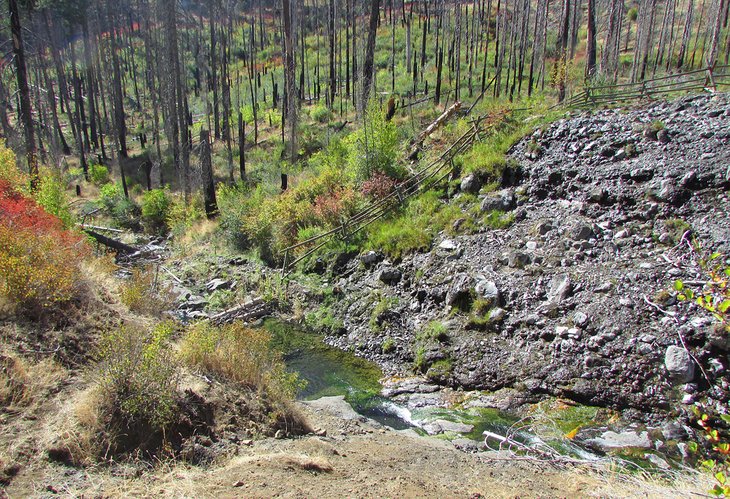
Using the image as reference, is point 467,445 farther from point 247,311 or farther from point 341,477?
point 247,311

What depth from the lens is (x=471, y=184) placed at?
46.6 ft

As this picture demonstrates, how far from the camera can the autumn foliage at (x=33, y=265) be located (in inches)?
275

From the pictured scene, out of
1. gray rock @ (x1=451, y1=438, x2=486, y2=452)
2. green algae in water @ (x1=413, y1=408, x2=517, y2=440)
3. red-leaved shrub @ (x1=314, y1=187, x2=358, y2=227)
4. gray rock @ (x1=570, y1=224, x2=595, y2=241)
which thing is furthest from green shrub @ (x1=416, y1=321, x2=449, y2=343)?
red-leaved shrub @ (x1=314, y1=187, x2=358, y2=227)

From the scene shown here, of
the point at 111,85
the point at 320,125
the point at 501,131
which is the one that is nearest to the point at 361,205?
the point at 501,131

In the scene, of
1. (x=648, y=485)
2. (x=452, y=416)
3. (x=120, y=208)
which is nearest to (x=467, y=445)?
(x=452, y=416)

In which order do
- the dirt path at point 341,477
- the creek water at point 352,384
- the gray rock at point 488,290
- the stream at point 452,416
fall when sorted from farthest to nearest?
1. the gray rock at point 488,290
2. the creek water at point 352,384
3. the stream at point 452,416
4. the dirt path at point 341,477

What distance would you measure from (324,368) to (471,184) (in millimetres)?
7008

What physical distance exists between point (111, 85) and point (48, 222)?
33220 millimetres

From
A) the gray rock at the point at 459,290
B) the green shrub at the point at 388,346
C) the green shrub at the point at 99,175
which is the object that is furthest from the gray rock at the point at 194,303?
the green shrub at the point at 99,175

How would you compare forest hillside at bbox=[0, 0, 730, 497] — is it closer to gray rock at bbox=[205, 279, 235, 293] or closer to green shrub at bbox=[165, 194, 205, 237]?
gray rock at bbox=[205, 279, 235, 293]

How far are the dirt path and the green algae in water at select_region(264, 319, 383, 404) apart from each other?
93.1 inches

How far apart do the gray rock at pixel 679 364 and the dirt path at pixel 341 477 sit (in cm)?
268

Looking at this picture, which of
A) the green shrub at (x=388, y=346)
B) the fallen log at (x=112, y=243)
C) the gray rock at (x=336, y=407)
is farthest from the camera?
the fallen log at (x=112, y=243)

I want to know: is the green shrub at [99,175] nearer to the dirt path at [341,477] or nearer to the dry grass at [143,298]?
the dry grass at [143,298]
